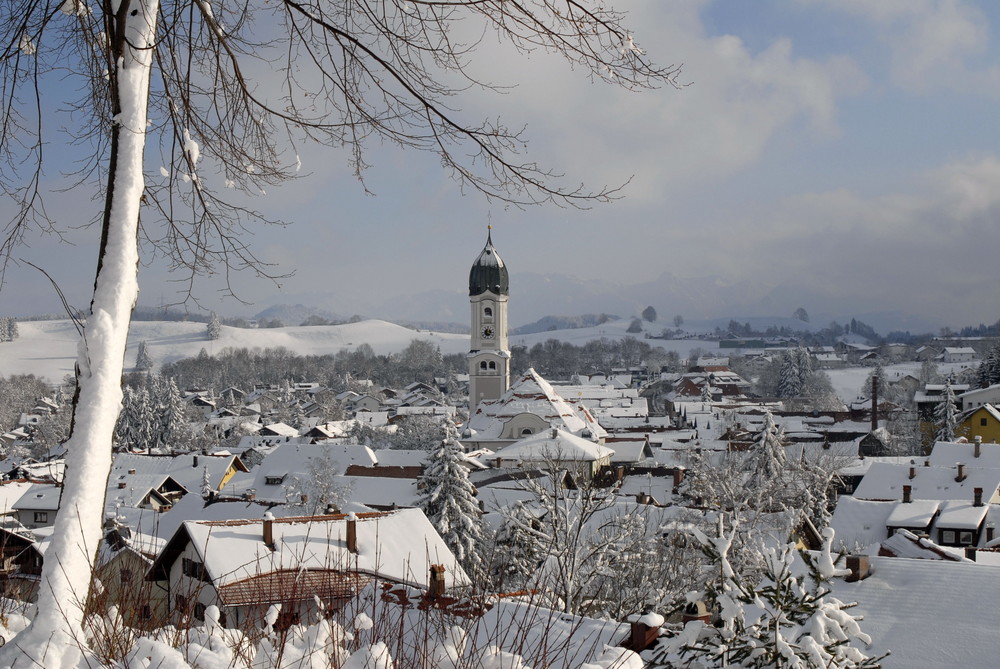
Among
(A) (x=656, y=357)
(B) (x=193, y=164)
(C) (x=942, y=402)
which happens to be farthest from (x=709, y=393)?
(B) (x=193, y=164)

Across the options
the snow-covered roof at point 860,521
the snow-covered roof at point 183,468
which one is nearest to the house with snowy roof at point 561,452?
the snow-covered roof at point 860,521

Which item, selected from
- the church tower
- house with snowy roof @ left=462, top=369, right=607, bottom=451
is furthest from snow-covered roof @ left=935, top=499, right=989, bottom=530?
the church tower

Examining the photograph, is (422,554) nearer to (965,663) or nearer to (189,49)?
(965,663)

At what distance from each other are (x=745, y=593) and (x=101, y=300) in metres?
3.75

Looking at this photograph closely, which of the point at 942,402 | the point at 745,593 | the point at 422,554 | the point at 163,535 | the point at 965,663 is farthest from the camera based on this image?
the point at 942,402

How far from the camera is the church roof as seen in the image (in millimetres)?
55344

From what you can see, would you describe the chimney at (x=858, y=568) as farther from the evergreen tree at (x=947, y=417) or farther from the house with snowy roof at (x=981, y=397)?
the house with snowy roof at (x=981, y=397)

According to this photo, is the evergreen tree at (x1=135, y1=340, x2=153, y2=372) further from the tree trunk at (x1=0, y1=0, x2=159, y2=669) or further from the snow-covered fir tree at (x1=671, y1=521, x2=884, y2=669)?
the tree trunk at (x1=0, y1=0, x2=159, y2=669)

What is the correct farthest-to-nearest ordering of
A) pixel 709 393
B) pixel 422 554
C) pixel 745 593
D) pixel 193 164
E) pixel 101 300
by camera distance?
pixel 709 393
pixel 422 554
pixel 745 593
pixel 193 164
pixel 101 300

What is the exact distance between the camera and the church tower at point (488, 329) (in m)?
54.8

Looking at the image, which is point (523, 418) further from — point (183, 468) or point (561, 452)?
point (183, 468)

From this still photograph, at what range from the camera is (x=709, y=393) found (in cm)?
10544

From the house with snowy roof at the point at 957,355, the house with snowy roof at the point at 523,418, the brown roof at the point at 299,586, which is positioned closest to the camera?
the brown roof at the point at 299,586

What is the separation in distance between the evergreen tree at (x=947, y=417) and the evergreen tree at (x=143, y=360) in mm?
125845
